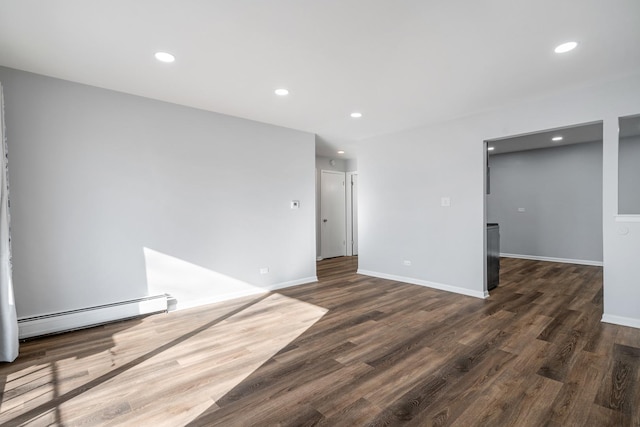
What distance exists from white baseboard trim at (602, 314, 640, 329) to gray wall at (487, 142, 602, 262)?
408cm

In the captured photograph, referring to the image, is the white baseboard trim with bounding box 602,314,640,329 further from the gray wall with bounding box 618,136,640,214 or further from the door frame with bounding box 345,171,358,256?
the door frame with bounding box 345,171,358,256

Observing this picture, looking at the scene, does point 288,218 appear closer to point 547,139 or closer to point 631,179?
point 547,139

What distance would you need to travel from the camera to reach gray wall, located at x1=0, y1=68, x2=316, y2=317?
9.91 feet

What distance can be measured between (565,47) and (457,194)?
7.55 ft

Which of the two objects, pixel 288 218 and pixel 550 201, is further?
pixel 550 201

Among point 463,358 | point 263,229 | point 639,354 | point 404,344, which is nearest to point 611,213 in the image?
point 639,354

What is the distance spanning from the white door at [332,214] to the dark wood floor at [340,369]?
374cm

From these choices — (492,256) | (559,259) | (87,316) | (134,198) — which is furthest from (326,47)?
(559,259)

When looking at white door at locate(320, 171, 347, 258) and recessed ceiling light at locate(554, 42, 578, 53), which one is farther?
white door at locate(320, 171, 347, 258)

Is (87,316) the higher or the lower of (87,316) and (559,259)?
the higher

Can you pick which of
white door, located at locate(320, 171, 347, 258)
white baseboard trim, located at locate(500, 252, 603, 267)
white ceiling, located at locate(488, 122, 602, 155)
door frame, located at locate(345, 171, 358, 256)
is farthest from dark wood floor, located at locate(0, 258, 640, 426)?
door frame, located at locate(345, 171, 358, 256)

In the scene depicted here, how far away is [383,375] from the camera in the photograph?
230 cm

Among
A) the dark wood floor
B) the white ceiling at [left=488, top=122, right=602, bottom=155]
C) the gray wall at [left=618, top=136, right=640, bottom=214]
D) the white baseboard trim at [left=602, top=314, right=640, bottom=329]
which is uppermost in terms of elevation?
the white ceiling at [left=488, top=122, right=602, bottom=155]

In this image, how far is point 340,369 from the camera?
2389 millimetres
